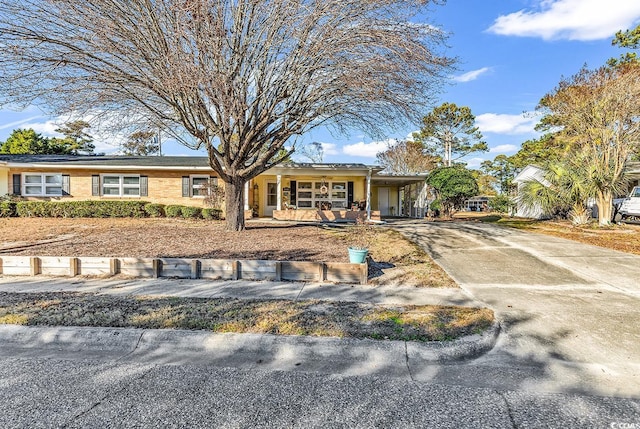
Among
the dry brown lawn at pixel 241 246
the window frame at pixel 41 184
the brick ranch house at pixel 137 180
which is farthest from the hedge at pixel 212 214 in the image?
the window frame at pixel 41 184

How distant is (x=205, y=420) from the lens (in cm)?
223

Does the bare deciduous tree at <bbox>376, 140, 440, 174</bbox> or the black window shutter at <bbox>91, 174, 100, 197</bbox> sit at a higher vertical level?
the bare deciduous tree at <bbox>376, 140, 440, 174</bbox>

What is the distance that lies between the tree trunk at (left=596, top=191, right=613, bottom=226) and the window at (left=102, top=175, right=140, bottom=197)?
2106 cm

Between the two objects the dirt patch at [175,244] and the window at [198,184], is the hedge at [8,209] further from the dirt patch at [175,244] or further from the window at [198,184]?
the window at [198,184]

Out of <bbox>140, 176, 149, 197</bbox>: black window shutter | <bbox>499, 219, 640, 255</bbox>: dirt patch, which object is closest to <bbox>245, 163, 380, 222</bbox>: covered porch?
<bbox>140, 176, 149, 197</bbox>: black window shutter

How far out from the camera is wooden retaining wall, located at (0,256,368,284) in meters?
5.77

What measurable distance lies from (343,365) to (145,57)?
783 centimetres

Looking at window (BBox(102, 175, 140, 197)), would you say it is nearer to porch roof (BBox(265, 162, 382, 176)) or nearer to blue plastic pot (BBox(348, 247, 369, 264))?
porch roof (BBox(265, 162, 382, 176))

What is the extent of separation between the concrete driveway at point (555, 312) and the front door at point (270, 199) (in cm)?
1173

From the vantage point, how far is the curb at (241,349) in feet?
10.1

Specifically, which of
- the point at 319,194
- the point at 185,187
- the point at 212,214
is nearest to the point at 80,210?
the point at 185,187

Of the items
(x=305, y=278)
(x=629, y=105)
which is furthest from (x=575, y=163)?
(x=305, y=278)

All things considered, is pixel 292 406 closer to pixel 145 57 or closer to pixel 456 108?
pixel 145 57

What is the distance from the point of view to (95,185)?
17.0m
